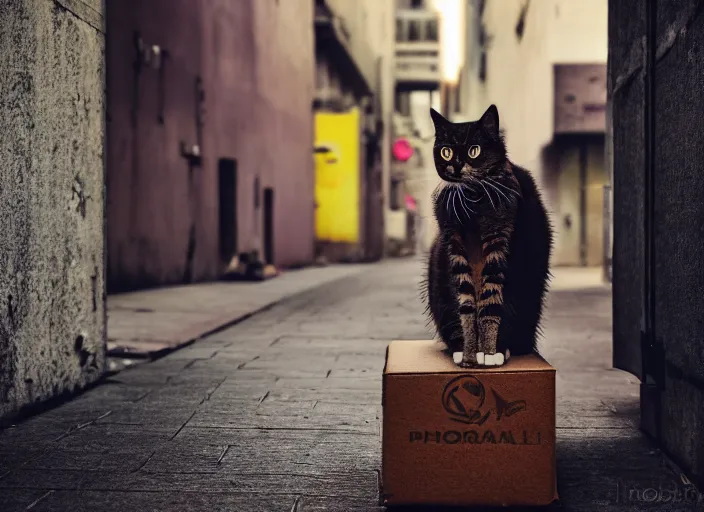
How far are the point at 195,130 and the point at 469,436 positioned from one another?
10.7m

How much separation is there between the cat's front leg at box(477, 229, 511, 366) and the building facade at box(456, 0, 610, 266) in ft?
43.6

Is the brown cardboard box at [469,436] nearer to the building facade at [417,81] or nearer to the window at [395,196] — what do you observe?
the window at [395,196]

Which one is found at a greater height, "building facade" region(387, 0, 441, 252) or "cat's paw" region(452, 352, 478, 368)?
"building facade" region(387, 0, 441, 252)

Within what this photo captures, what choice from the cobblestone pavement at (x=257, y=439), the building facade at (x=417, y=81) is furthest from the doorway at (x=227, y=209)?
the building facade at (x=417, y=81)

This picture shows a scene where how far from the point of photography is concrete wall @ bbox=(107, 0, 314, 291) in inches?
391

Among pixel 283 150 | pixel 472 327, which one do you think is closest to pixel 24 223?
pixel 472 327

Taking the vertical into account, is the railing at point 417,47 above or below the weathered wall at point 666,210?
above

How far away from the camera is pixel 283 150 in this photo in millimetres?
17562

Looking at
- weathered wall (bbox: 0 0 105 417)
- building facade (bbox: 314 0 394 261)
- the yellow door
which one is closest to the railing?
building facade (bbox: 314 0 394 261)

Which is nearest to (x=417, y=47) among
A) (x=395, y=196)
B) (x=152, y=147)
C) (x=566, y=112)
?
(x=395, y=196)

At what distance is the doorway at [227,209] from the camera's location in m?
13.7

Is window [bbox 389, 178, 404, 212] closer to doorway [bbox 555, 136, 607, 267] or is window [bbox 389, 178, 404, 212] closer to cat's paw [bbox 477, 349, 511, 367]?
doorway [bbox 555, 136, 607, 267]

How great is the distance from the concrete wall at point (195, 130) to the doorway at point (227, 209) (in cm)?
17

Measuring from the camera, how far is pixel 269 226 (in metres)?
16.6
